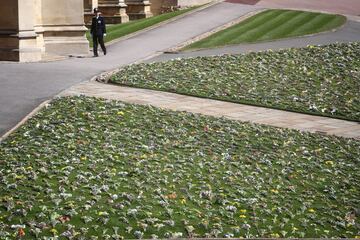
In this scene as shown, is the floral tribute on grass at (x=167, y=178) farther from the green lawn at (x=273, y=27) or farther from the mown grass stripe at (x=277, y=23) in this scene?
the mown grass stripe at (x=277, y=23)

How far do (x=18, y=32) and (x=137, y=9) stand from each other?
15.1 meters

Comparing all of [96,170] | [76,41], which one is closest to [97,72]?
[76,41]

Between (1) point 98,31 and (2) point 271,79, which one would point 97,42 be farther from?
(2) point 271,79

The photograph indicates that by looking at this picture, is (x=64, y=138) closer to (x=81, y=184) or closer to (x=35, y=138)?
(x=35, y=138)

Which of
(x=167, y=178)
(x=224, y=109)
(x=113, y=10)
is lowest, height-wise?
(x=167, y=178)

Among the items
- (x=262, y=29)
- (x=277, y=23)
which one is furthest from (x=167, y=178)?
(x=277, y=23)

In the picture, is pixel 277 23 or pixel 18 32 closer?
pixel 18 32

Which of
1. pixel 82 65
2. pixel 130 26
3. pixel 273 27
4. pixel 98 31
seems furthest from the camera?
pixel 130 26

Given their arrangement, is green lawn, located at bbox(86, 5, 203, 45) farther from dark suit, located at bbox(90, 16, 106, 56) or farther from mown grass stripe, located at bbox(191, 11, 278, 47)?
mown grass stripe, located at bbox(191, 11, 278, 47)

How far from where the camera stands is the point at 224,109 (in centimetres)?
2084

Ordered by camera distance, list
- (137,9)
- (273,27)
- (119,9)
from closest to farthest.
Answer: (273,27) < (119,9) < (137,9)

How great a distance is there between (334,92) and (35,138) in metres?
9.85

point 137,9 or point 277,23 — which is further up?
point 137,9

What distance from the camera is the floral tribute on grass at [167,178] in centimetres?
1225
